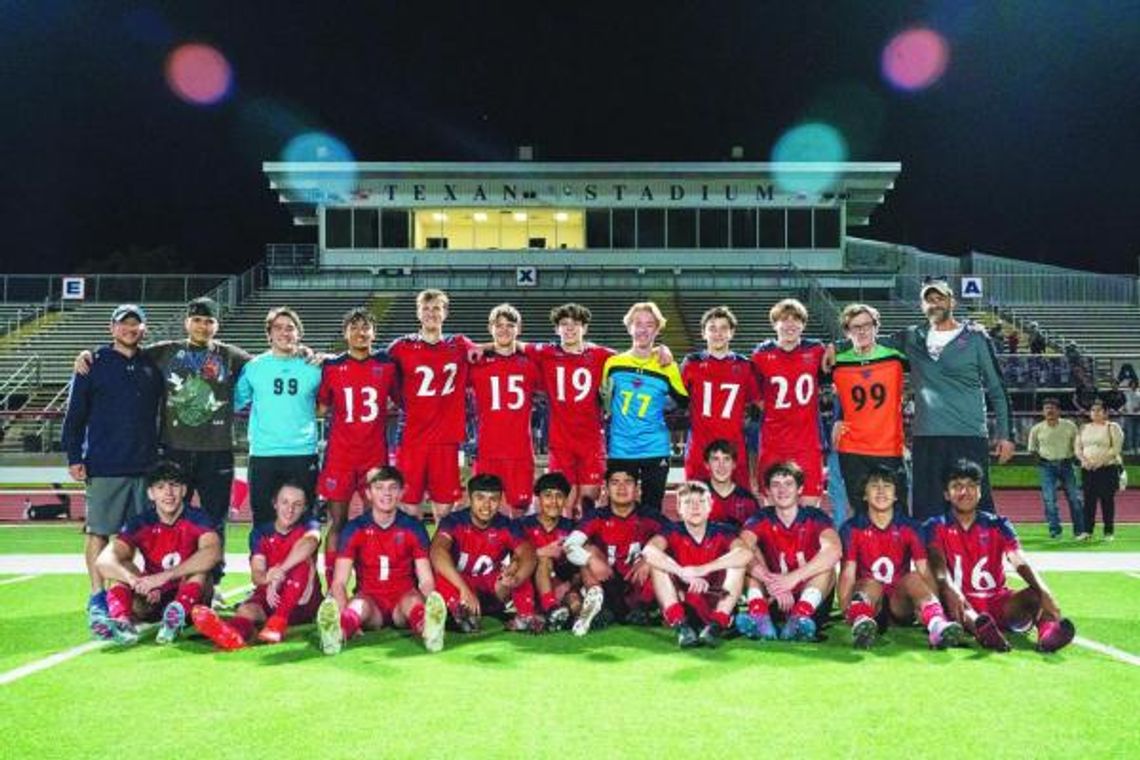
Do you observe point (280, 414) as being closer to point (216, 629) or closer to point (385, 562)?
point (385, 562)

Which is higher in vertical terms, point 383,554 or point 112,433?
point 112,433

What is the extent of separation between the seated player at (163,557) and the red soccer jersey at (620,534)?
95.3 inches

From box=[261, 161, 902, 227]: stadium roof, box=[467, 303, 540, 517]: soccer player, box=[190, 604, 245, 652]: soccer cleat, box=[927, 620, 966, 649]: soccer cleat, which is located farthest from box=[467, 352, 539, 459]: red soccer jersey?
box=[261, 161, 902, 227]: stadium roof

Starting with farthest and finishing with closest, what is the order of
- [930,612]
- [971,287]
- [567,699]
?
[971,287] < [930,612] < [567,699]

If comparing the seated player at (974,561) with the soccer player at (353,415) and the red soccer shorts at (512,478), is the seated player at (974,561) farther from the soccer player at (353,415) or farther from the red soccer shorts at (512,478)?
the soccer player at (353,415)

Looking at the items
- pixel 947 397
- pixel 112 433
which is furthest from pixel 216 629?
pixel 947 397

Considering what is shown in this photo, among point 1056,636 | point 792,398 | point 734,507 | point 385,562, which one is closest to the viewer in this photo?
point 1056,636

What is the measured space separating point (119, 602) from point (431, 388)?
97.5 inches

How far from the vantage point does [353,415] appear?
6.94 metres

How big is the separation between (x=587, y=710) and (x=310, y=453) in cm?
353

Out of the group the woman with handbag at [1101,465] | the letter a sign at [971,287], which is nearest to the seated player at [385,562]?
the woman with handbag at [1101,465]

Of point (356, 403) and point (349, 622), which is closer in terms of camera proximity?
point (349, 622)

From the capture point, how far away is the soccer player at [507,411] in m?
7.07

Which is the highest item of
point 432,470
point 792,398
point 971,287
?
point 971,287
